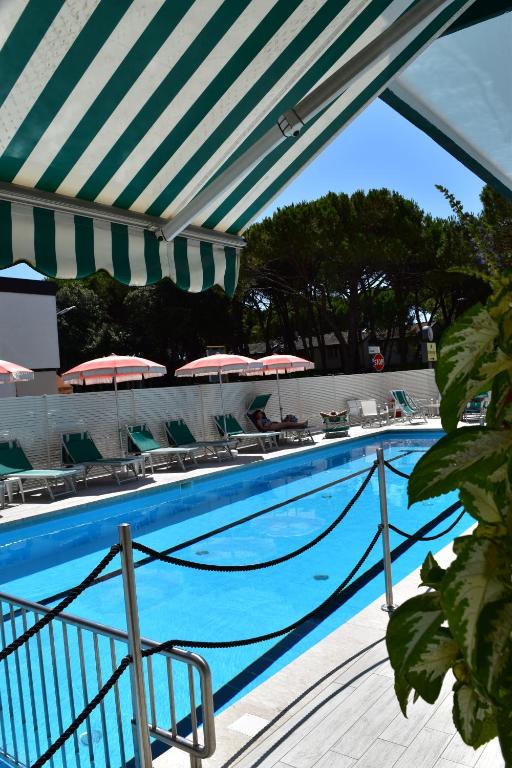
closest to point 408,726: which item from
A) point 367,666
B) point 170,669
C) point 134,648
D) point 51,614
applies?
point 367,666

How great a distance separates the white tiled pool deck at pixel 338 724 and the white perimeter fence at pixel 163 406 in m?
6.94

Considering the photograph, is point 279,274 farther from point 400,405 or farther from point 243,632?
point 243,632

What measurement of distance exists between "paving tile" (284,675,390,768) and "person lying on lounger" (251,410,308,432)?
44.5 ft

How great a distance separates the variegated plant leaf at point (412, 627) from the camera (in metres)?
0.66

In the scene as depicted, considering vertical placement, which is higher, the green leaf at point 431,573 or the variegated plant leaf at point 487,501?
the variegated plant leaf at point 487,501

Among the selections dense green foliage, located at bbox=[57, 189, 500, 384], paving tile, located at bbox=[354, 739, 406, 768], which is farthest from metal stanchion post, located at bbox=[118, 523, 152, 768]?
→ dense green foliage, located at bbox=[57, 189, 500, 384]

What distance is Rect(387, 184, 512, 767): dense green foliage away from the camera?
552mm

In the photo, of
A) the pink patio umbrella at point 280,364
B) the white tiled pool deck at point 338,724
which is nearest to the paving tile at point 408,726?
the white tiled pool deck at point 338,724

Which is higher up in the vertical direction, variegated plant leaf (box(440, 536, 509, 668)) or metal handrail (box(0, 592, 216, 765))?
variegated plant leaf (box(440, 536, 509, 668))

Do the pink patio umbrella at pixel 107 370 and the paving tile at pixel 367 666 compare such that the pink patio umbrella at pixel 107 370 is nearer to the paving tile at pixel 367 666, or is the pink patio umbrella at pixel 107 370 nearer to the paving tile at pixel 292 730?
the paving tile at pixel 367 666

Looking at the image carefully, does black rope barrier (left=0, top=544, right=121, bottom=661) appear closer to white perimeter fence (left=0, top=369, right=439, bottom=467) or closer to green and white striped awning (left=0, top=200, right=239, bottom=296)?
green and white striped awning (left=0, top=200, right=239, bottom=296)

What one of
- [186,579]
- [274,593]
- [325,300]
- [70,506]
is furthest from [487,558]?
→ [325,300]

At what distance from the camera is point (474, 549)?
57cm

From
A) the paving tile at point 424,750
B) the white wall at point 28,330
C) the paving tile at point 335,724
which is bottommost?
the paving tile at point 335,724
